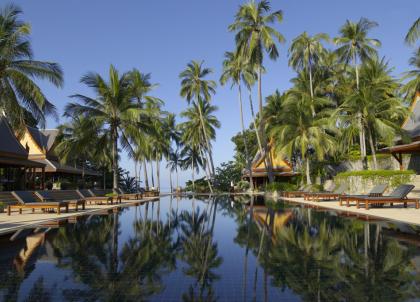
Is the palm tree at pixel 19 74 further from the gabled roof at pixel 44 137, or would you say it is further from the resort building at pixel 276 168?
the resort building at pixel 276 168

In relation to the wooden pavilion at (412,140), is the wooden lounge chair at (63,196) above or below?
below

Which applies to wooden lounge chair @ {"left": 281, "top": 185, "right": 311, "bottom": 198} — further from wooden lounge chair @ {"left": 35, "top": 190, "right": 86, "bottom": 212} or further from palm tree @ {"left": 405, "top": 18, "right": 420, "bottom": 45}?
wooden lounge chair @ {"left": 35, "top": 190, "right": 86, "bottom": 212}

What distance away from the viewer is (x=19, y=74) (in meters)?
15.0

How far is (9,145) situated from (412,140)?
2834cm

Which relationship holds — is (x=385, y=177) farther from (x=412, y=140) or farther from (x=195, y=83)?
(x=195, y=83)

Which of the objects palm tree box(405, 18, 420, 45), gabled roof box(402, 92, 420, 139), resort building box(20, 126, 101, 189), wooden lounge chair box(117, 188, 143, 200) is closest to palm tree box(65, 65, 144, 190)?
wooden lounge chair box(117, 188, 143, 200)

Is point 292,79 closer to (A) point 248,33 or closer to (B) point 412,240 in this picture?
(A) point 248,33

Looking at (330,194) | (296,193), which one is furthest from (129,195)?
(330,194)

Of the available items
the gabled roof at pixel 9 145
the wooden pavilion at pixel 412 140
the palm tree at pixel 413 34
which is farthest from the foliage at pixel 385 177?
the gabled roof at pixel 9 145

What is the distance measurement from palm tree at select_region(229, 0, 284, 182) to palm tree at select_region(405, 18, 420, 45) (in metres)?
15.2

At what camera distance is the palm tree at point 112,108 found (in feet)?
72.9

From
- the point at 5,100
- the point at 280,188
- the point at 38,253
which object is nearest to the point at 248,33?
the point at 280,188

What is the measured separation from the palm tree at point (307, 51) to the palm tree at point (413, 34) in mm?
18976

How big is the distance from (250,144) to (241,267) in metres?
45.5
